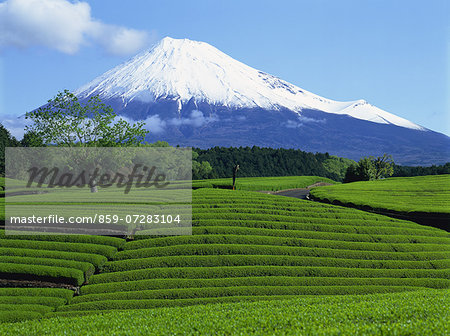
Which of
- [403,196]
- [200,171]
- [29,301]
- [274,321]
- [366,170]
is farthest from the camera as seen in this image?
[200,171]

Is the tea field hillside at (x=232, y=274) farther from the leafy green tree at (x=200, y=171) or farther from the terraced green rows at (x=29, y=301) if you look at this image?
the leafy green tree at (x=200, y=171)

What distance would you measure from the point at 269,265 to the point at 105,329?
43.3 feet

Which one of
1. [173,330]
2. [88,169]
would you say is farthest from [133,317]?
[88,169]

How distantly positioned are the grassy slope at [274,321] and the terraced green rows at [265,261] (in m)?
4.17

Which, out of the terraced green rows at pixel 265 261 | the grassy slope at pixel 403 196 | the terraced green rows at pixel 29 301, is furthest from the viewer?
the grassy slope at pixel 403 196

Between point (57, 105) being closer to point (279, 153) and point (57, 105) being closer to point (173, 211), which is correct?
point (173, 211)

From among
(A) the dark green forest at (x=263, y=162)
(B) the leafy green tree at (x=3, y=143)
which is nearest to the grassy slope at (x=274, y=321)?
(B) the leafy green tree at (x=3, y=143)

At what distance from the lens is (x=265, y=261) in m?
25.2

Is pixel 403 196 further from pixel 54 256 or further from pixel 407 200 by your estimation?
pixel 54 256

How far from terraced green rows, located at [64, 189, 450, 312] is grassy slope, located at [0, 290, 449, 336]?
417 centimetres

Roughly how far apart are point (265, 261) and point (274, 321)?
12.0m

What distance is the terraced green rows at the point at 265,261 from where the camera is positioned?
21359mm

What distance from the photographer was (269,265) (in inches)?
987

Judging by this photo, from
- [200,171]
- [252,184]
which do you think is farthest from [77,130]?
[200,171]
